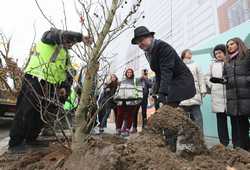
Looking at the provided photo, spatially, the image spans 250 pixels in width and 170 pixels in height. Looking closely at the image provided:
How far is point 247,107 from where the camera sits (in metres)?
4.42

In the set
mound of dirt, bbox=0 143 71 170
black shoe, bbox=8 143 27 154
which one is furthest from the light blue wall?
mound of dirt, bbox=0 143 71 170

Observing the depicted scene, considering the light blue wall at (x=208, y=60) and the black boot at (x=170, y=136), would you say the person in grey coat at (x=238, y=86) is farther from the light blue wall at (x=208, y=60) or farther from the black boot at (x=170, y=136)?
the black boot at (x=170, y=136)

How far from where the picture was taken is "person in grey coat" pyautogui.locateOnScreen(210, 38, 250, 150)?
176 inches

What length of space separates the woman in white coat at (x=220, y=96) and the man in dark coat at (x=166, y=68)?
1143 millimetres

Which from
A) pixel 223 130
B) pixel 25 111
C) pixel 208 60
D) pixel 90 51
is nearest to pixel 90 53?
pixel 90 51

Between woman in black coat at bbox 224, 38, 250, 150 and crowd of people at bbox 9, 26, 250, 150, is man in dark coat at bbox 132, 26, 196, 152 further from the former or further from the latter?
woman in black coat at bbox 224, 38, 250, 150

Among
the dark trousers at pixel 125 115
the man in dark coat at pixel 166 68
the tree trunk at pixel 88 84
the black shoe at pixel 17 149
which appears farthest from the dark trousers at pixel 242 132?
the dark trousers at pixel 125 115

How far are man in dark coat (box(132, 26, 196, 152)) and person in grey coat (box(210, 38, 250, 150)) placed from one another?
717 millimetres

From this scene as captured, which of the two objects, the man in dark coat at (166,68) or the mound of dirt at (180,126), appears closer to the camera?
the mound of dirt at (180,126)

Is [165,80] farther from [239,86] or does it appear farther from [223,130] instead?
[223,130]

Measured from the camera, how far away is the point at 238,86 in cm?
453

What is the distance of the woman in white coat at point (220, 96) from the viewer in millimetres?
5031

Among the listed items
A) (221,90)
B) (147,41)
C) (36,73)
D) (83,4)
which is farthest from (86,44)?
(221,90)

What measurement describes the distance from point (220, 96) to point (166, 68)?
1.59 meters
